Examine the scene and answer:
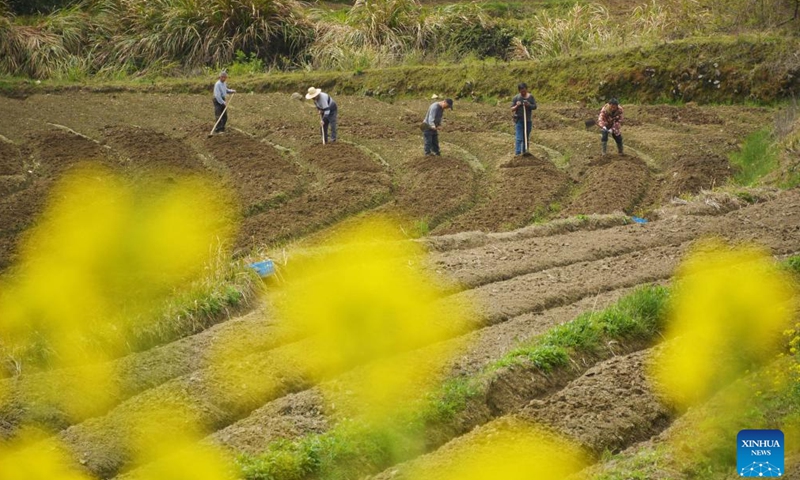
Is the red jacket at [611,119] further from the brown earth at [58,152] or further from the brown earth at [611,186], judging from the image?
the brown earth at [58,152]

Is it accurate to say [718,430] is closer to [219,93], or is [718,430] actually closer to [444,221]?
[444,221]

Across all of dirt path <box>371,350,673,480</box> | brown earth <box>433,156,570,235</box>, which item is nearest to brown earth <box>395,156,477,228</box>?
brown earth <box>433,156,570,235</box>

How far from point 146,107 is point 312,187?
29.9ft

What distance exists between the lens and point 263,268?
604 inches

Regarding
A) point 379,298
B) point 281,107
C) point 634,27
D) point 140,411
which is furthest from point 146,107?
point 140,411

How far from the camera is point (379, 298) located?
1478 centimetres

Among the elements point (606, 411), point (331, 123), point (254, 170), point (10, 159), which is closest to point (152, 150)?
point (254, 170)

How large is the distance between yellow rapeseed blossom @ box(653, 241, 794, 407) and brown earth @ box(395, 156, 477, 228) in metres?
6.32

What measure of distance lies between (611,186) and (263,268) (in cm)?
963

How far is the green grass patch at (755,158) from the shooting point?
23.8 meters

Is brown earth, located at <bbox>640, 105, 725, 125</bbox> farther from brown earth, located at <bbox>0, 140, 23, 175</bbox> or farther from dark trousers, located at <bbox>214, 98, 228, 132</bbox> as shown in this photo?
brown earth, located at <bbox>0, 140, 23, 175</bbox>

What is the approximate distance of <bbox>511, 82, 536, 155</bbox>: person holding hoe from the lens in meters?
25.5

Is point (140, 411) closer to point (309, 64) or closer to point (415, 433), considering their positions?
point (415, 433)

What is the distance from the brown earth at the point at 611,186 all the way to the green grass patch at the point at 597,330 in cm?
728
